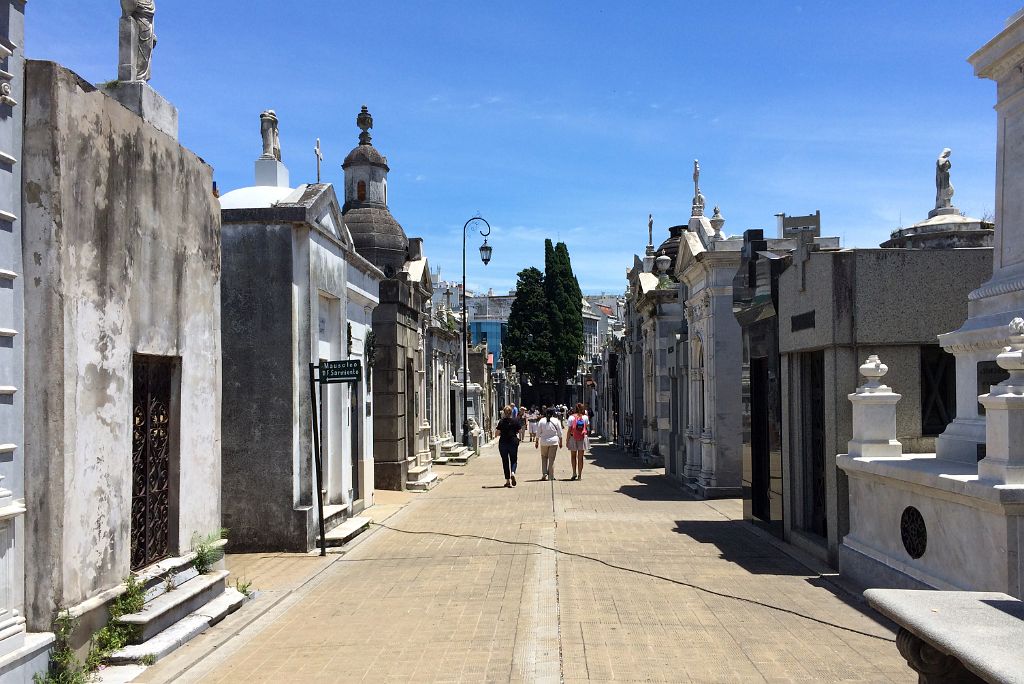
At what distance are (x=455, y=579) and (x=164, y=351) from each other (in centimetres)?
370

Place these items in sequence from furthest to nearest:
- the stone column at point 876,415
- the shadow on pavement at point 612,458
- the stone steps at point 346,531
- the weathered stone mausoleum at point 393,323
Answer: the shadow on pavement at point 612,458, the weathered stone mausoleum at point 393,323, the stone steps at point 346,531, the stone column at point 876,415

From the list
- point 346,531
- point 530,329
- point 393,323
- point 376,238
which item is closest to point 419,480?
point 393,323

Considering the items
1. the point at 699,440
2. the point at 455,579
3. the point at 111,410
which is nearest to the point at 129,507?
the point at 111,410

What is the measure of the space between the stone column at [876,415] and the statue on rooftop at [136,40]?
6801 mm

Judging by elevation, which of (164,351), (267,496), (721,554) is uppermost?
(164,351)

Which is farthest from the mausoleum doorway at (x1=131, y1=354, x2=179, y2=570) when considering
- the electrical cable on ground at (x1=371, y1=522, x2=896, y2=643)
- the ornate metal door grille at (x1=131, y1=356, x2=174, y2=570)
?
the electrical cable on ground at (x1=371, y1=522, x2=896, y2=643)

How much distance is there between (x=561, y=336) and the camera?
6681 centimetres

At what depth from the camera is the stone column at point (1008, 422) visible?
6258 mm

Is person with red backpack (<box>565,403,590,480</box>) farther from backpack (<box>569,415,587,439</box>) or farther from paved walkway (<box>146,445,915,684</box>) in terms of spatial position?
paved walkway (<box>146,445,915,684</box>)

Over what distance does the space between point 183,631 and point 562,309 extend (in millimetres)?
60508

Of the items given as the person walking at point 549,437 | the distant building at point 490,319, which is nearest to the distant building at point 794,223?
the person walking at point 549,437

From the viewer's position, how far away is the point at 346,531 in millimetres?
12117

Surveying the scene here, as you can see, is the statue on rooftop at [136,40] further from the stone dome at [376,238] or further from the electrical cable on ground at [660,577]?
the stone dome at [376,238]

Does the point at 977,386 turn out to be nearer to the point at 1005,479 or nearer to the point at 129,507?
the point at 1005,479
